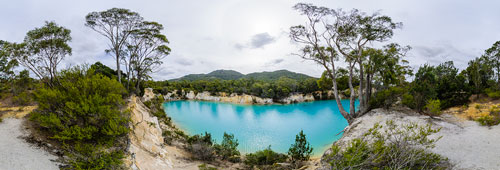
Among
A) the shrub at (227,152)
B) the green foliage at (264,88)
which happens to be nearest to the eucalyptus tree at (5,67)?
the shrub at (227,152)

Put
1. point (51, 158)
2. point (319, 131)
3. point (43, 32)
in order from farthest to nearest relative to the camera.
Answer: point (319, 131) < point (43, 32) < point (51, 158)

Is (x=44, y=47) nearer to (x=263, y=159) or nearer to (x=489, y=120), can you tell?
(x=263, y=159)

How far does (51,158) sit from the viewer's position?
4.41 metres

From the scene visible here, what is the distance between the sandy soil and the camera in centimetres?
402

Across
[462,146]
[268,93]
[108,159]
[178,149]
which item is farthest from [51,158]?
[268,93]

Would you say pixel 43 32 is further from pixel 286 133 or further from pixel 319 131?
pixel 319 131

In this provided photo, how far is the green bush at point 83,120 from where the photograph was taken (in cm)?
465

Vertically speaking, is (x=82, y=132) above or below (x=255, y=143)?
above

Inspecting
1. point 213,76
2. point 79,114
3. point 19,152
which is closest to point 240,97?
point 79,114

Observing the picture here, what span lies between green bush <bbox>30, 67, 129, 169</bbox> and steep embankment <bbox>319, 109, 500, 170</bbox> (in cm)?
655

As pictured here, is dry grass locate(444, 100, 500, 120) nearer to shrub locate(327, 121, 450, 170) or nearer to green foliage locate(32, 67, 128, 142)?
shrub locate(327, 121, 450, 170)

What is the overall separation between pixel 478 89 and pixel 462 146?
8.06m

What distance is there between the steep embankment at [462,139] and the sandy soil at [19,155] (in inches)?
294

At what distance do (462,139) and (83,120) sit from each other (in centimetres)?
1270
